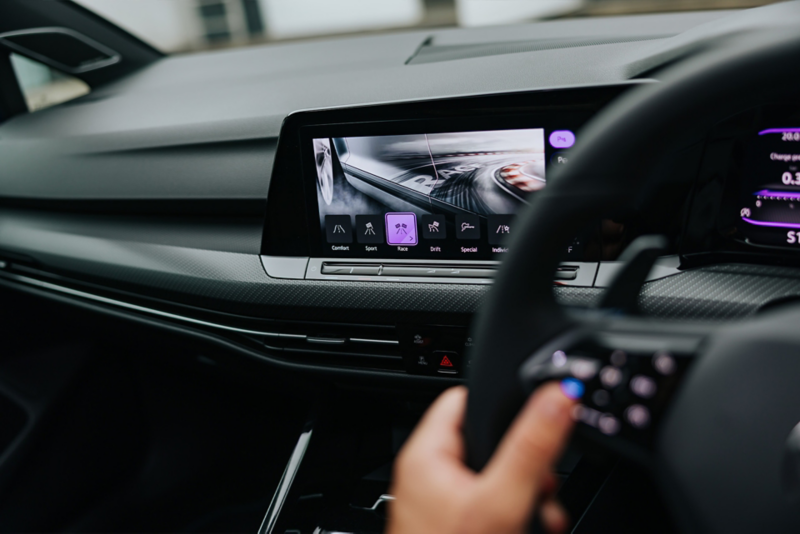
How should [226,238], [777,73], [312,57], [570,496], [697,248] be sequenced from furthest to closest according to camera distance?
[312,57] < [226,238] < [570,496] < [697,248] < [777,73]

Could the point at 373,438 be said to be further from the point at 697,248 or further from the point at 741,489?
the point at 741,489

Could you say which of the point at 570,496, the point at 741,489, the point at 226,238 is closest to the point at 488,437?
the point at 741,489

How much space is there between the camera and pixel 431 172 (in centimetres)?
110

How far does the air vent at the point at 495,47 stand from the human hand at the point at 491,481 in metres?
0.86

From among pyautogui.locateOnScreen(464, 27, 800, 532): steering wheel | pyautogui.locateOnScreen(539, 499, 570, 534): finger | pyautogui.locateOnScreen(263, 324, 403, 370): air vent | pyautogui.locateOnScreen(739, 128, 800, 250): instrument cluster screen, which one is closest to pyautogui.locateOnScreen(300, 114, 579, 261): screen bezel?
pyautogui.locateOnScreen(263, 324, 403, 370): air vent

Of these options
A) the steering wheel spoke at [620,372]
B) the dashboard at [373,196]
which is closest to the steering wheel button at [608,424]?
the steering wheel spoke at [620,372]

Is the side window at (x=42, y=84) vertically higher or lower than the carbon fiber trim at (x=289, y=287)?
higher

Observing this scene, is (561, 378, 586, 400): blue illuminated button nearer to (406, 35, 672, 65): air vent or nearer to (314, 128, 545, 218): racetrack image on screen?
(314, 128, 545, 218): racetrack image on screen

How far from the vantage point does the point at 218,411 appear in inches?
72.9

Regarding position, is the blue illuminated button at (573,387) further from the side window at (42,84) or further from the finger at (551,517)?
the side window at (42,84)

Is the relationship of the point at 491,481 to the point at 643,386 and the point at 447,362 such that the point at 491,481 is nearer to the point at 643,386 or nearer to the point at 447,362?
the point at 643,386

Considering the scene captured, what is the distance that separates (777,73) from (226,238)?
1.08 metres

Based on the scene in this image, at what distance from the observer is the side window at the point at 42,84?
179 centimetres

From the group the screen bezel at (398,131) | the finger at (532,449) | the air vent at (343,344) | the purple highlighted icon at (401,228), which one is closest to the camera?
the finger at (532,449)
